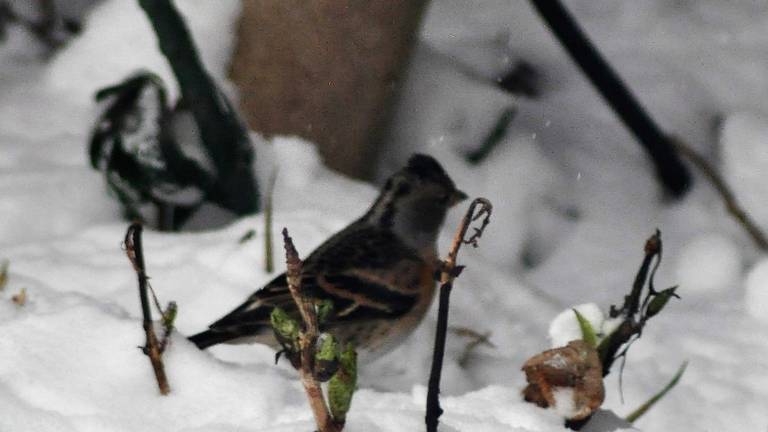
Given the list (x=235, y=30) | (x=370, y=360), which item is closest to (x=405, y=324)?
(x=370, y=360)

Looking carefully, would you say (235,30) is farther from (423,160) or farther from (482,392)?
(482,392)

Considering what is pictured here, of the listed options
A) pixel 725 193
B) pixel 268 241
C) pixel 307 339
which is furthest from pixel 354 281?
pixel 307 339

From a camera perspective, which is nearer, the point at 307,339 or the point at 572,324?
the point at 307,339

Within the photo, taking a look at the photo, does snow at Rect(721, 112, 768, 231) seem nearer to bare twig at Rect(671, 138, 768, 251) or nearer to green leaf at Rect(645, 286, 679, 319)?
bare twig at Rect(671, 138, 768, 251)

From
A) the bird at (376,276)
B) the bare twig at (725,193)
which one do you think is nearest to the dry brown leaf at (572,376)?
the bird at (376,276)

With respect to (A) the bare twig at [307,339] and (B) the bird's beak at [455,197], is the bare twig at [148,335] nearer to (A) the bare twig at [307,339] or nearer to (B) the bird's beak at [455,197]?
(A) the bare twig at [307,339]

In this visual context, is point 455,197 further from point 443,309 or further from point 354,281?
point 443,309

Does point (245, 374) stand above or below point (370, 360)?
above
